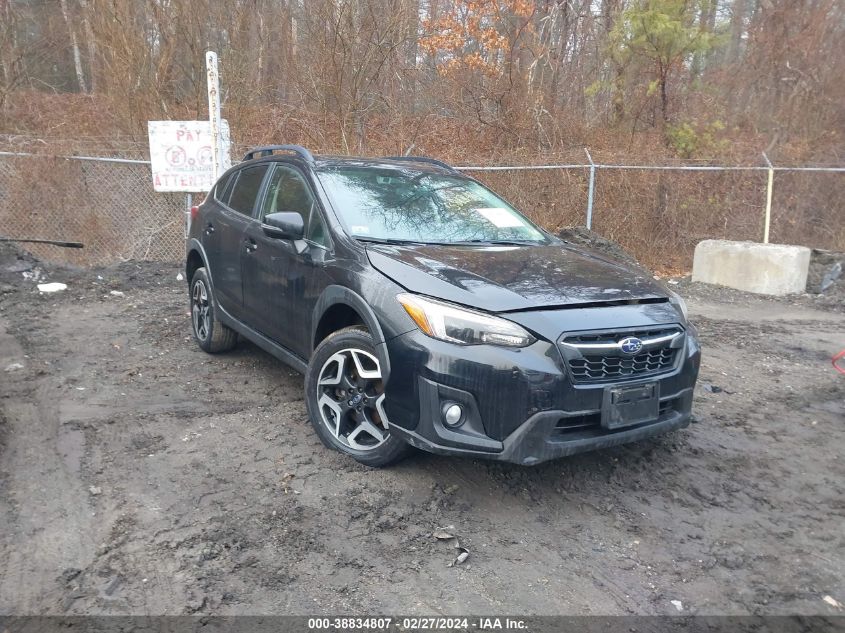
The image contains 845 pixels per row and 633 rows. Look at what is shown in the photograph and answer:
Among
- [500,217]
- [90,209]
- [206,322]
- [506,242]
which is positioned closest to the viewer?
[506,242]

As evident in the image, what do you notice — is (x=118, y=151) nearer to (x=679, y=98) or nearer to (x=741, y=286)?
(x=741, y=286)

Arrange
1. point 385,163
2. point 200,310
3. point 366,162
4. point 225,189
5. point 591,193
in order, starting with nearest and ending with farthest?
1. point 366,162
2. point 385,163
3. point 225,189
4. point 200,310
5. point 591,193

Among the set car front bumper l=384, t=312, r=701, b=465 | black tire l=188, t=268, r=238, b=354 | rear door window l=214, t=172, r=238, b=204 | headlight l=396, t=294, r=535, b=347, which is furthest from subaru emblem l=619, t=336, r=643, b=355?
rear door window l=214, t=172, r=238, b=204

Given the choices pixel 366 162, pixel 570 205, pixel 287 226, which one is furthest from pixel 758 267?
pixel 287 226

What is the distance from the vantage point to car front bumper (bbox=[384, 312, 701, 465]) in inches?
126

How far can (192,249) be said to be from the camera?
6207mm

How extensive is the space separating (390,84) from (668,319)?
13.0m

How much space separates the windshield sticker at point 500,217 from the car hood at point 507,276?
48cm

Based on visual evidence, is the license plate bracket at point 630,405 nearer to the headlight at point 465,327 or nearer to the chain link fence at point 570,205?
the headlight at point 465,327

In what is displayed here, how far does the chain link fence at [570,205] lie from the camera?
1090 cm

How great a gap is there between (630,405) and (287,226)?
2287mm

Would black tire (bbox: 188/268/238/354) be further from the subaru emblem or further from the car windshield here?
the subaru emblem

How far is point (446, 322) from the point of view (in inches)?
130

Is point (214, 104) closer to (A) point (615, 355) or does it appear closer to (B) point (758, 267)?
(A) point (615, 355)
